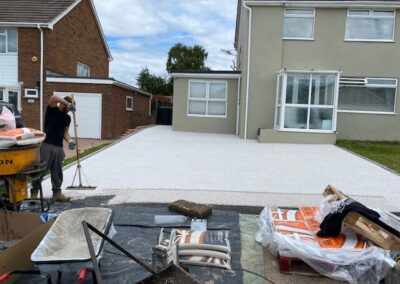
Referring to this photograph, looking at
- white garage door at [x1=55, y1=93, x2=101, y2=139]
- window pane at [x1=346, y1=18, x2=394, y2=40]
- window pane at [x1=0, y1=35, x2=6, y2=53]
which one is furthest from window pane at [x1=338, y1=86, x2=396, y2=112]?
window pane at [x1=0, y1=35, x2=6, y2=53]

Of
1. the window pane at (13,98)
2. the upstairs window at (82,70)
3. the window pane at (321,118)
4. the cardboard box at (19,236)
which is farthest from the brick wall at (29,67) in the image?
the cardboard box at (19,236)

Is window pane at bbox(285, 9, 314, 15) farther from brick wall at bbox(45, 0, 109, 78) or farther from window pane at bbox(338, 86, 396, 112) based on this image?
brick wall at bbox(45, 0, 109, 78)

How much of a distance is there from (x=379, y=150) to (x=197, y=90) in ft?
28.1

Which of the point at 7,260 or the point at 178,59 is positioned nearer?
the point at 7,260

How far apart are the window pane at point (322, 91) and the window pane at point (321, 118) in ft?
1.00

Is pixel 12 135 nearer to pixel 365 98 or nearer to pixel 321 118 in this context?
pixel 321 118

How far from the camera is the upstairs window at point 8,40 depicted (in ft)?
59.1

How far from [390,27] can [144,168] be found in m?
12.7

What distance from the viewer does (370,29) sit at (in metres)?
15.9

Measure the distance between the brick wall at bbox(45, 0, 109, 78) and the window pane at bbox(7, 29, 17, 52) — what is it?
1533 mm

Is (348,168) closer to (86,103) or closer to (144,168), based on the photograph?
(144,168)

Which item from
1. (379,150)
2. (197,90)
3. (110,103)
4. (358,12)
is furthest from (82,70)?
(379,150)

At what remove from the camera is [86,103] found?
17594 millimetres

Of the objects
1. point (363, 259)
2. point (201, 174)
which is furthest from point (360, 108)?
point (363, 259)
